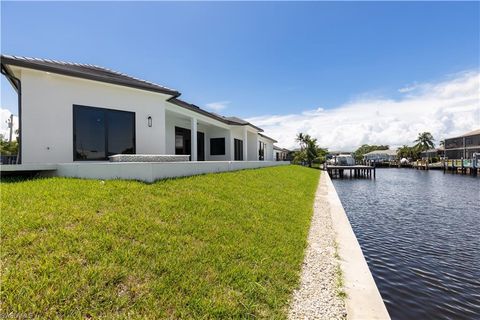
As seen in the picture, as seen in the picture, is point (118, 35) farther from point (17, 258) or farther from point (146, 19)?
point (17, 258)

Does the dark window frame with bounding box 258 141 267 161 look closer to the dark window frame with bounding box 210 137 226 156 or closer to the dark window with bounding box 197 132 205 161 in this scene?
the dark window frame with bounding box 210 137 226 156

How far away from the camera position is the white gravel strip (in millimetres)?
3402

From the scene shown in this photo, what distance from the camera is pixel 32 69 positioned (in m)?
7.70

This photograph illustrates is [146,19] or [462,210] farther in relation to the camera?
[462,210]

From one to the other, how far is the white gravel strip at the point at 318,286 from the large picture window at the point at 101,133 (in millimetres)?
7772

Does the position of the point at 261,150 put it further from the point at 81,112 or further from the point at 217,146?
the point at 81,112

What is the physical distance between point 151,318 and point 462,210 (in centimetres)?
1727

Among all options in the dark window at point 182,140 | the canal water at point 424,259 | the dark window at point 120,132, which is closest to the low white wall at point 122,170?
the dark window at point 120,132

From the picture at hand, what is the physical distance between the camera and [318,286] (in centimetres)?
407

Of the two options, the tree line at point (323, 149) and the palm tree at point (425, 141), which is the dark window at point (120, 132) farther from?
the palm tree at point (425, 141)

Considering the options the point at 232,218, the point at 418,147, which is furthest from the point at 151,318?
the point at 418,147

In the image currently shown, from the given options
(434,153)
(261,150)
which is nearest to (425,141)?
(434,153)

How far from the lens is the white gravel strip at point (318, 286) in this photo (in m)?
3.40

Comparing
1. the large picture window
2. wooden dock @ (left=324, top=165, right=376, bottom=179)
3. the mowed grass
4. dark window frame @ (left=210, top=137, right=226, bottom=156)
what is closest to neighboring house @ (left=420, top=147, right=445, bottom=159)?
wooden dock @ (left=324, top=165, right=376, bottom=179)
